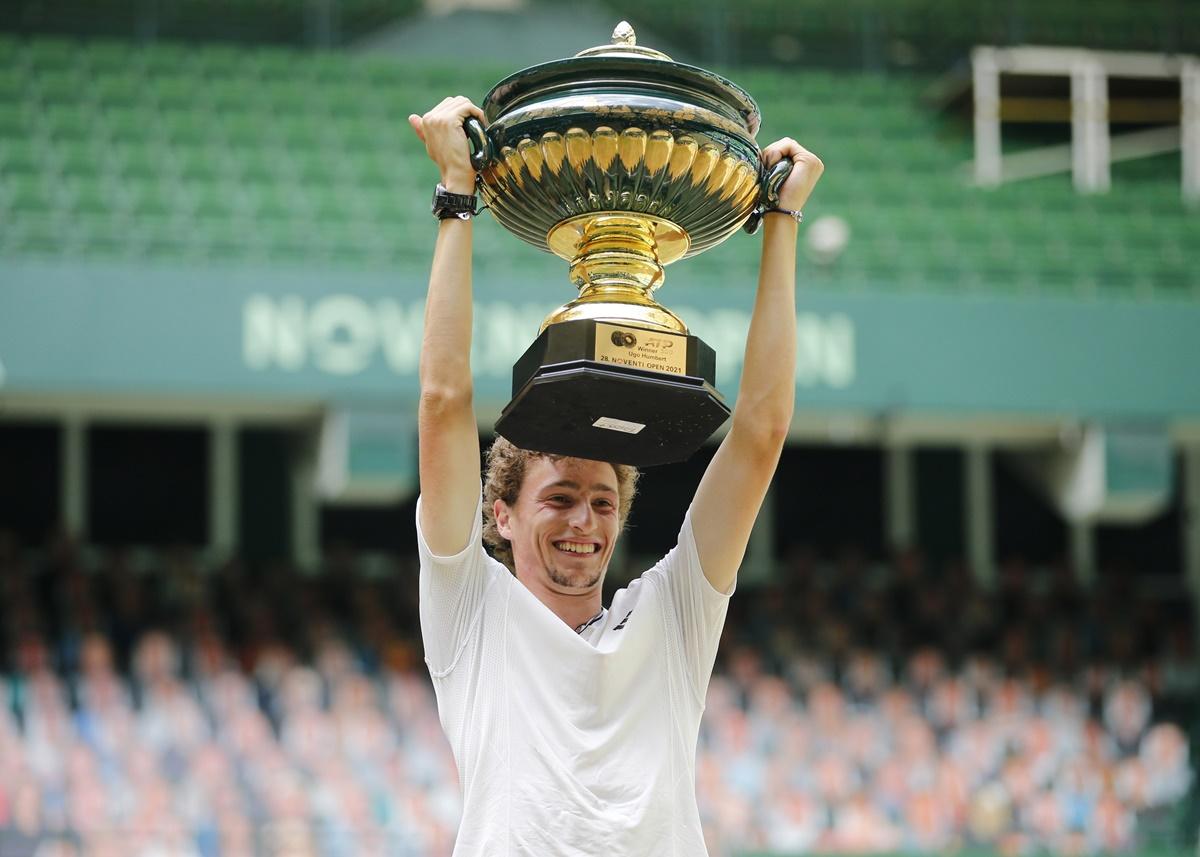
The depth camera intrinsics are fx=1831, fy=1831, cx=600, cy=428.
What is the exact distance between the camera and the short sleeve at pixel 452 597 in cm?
A: 298

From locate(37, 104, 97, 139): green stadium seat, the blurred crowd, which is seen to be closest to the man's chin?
the blurred crowd

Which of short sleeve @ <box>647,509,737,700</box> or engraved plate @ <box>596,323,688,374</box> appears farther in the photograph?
short sleeve @ <box>647,509,737,700</box>

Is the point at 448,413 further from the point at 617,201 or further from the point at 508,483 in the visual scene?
the point at 617,201

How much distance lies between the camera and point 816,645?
11.3 meters

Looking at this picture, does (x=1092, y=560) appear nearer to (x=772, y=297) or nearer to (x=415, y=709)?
(x=415, y=709)

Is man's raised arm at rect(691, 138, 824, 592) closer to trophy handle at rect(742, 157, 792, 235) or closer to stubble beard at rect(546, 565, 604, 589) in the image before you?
trophy handle at rect(742, 157, 792, 235)

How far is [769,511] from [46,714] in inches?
235

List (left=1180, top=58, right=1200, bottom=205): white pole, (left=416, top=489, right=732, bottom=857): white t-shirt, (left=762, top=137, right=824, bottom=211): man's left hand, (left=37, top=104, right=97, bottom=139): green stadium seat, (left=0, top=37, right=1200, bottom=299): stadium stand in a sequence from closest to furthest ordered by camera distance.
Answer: (left=416, top=489, right=732, bottom=857): white t-shirt → (left=762, top=137, right=824, bottom=211): man's left hand → (left=0, top=37, right=1200, bottom=299): stadium stand → (left=37, top=104, right=97, bottom=139): green stadium seat → (left=1180, top=58, right=1200, bottom=205): white pole

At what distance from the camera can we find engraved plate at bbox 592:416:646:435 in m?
3.02

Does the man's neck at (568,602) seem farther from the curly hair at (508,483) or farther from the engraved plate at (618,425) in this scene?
the engraved plate at (618,425)

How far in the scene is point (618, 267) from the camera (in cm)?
320

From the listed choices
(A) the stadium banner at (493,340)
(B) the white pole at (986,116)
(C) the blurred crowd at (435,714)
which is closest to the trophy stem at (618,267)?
(C) the blurred crowd at (435,714)

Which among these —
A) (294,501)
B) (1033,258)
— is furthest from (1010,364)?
(294,501)

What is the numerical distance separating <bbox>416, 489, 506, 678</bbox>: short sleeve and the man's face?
0.10 metres
